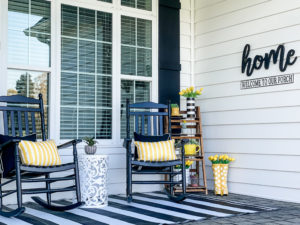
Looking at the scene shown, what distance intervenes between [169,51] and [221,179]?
167cm

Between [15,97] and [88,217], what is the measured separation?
1339 millimetres

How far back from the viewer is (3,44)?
4.18 m

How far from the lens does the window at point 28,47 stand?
425 centimetres

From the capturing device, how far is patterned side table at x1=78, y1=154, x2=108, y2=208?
399 cm

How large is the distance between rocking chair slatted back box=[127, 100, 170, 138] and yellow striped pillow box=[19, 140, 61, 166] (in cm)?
104

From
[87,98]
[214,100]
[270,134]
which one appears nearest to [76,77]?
[87,98]

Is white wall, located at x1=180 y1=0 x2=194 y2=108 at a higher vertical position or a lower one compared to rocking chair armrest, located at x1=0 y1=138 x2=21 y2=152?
higher

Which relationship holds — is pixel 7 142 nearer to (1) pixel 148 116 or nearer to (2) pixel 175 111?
(1) pixel 148 116

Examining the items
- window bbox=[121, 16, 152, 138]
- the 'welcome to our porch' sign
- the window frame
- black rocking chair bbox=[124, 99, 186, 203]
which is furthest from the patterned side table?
the 'welcome to our porch' sign

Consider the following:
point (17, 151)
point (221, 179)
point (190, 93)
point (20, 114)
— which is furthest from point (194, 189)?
point (17, 151)

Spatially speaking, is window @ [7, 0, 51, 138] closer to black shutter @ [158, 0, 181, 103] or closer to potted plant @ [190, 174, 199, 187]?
black shutter @ [158, 0, 181, 103]

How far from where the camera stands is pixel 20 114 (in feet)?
13.3

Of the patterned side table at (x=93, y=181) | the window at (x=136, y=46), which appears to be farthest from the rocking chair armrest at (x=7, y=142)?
the window at (x=136, y=46)

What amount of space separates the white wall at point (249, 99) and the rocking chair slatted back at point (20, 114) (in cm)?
207
